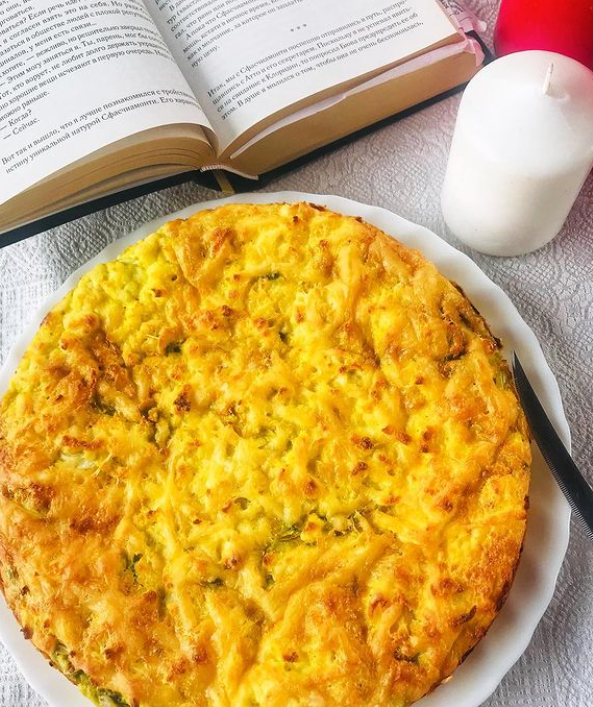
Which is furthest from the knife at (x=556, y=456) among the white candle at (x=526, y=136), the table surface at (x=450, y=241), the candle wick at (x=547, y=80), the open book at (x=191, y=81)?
the open book at (x=191, y=81)

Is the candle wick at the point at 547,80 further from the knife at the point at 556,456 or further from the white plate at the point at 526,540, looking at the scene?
the knife at the point at 556,456

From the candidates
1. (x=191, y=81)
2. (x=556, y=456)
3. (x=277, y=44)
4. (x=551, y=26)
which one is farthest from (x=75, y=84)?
(x=556, y=456)

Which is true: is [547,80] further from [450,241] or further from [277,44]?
[277,44]

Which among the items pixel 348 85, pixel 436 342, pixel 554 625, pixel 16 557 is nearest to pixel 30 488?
pixel 16 557

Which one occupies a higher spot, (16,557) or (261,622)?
(16,557)

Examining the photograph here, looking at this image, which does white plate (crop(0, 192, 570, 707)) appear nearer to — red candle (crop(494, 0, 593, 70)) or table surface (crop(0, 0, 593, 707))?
table surface (crop(0, 0, 593, 707))

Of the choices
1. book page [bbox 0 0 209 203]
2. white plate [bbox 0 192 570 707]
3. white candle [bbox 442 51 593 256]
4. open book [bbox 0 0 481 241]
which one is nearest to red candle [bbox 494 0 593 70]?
open book [bbox 0 0 481 241]

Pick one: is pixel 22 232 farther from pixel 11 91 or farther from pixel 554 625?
pixel 554 625
